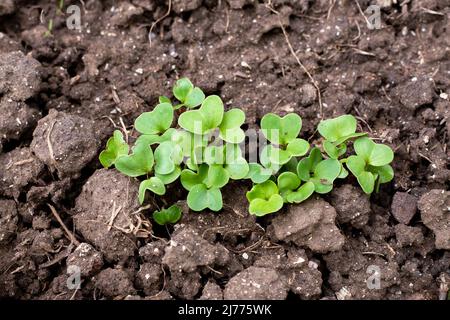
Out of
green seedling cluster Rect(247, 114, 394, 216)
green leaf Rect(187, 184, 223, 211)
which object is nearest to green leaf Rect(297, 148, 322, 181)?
green seedling cluster Rect(247, 114, 394, 216)

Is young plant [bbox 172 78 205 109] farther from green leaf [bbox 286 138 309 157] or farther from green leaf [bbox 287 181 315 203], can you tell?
green leaf [bbox 287 181 315 203]

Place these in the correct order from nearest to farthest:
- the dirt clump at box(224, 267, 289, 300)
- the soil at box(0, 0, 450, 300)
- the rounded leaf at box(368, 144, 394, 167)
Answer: the dirt clump at box(224, 267, 289, 300)
the soil at box(0, 0, 450, 300)
the rounded leaf at box(368, 144, 394, 167)

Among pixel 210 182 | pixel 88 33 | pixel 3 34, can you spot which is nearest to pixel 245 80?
pixel 210 182

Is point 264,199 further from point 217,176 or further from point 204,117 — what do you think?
point 204,117

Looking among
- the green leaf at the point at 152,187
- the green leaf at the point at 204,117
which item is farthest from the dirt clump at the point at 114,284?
the green leaf at the point at 204,117
